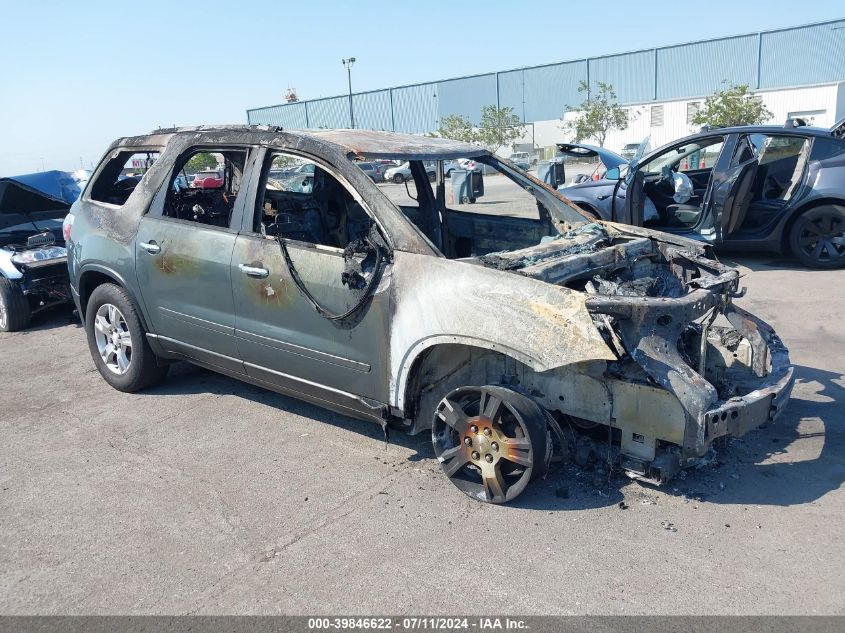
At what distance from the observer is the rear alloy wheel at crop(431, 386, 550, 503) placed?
3541 mm

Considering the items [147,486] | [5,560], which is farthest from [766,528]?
[5,560]

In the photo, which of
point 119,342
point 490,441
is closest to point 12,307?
point 119,342

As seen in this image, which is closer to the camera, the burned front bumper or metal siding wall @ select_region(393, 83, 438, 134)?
the burned front bumper

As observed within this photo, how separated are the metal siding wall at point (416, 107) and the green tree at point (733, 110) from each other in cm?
2661

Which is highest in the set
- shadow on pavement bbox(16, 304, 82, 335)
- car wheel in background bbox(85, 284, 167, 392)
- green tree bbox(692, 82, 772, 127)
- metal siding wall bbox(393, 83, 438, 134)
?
metal siding wall bbox(393, 83, 438, 134)

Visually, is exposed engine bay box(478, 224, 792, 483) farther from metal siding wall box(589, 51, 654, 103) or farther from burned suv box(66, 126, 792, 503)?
metal siding wall box(589, 51, 654, 103)

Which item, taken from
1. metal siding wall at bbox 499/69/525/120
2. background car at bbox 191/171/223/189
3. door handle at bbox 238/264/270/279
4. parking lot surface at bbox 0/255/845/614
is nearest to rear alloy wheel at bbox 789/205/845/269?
parking lot surface at bbox 0/255/845/614

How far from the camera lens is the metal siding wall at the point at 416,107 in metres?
57.0

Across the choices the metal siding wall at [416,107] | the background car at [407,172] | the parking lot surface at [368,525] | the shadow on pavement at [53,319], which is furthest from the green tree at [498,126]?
the parking lot surface at [368,525]

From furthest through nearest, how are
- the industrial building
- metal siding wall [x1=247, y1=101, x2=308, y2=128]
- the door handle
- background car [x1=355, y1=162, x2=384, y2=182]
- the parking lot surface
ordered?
metal siding wall [x1=247, y1=101, x2=308, y2=128] < the industrial building < the door handle < background car [x1=355, y1=162, x2=384, y2=182] < the parking lot surface

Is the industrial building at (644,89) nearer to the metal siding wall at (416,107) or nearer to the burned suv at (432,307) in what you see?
the metal siding wall at (416,107)

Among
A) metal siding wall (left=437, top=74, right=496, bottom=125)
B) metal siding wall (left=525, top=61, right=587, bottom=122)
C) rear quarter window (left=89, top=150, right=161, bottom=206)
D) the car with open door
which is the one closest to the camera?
rear quarter window (left=89, top=150, right=161, bottom=206)

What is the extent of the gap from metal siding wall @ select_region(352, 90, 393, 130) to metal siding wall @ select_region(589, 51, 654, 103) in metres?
17.2

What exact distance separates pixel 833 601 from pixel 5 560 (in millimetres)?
3688
